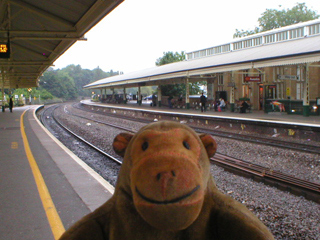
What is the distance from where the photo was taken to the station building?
18.1 m

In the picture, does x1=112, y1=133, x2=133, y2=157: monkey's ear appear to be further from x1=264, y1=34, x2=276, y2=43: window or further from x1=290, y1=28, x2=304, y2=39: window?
x1=264, y1=34, x2=276, y2=43: window

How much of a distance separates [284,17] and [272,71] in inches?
1942

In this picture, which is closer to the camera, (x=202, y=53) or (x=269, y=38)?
(x=269, y=38)

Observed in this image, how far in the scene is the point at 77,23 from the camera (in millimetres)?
Answer: 12102

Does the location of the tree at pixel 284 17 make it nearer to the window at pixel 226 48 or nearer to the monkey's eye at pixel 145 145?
the window at pixel 226 48

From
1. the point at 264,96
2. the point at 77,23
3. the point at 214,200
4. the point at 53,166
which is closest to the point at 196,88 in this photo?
the point at 264,96

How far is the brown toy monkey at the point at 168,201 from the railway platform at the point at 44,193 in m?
2.22

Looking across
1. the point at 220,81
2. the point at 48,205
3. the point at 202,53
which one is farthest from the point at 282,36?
the point at 48,205

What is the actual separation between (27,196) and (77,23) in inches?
339

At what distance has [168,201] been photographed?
1480 mm

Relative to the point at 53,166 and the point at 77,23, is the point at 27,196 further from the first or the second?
the point at 77,23

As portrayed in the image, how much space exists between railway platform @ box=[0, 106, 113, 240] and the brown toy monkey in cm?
222

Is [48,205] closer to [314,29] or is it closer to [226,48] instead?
[314,29]

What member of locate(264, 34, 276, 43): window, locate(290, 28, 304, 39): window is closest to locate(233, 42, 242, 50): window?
locate(264, 34, 276, 43): window
